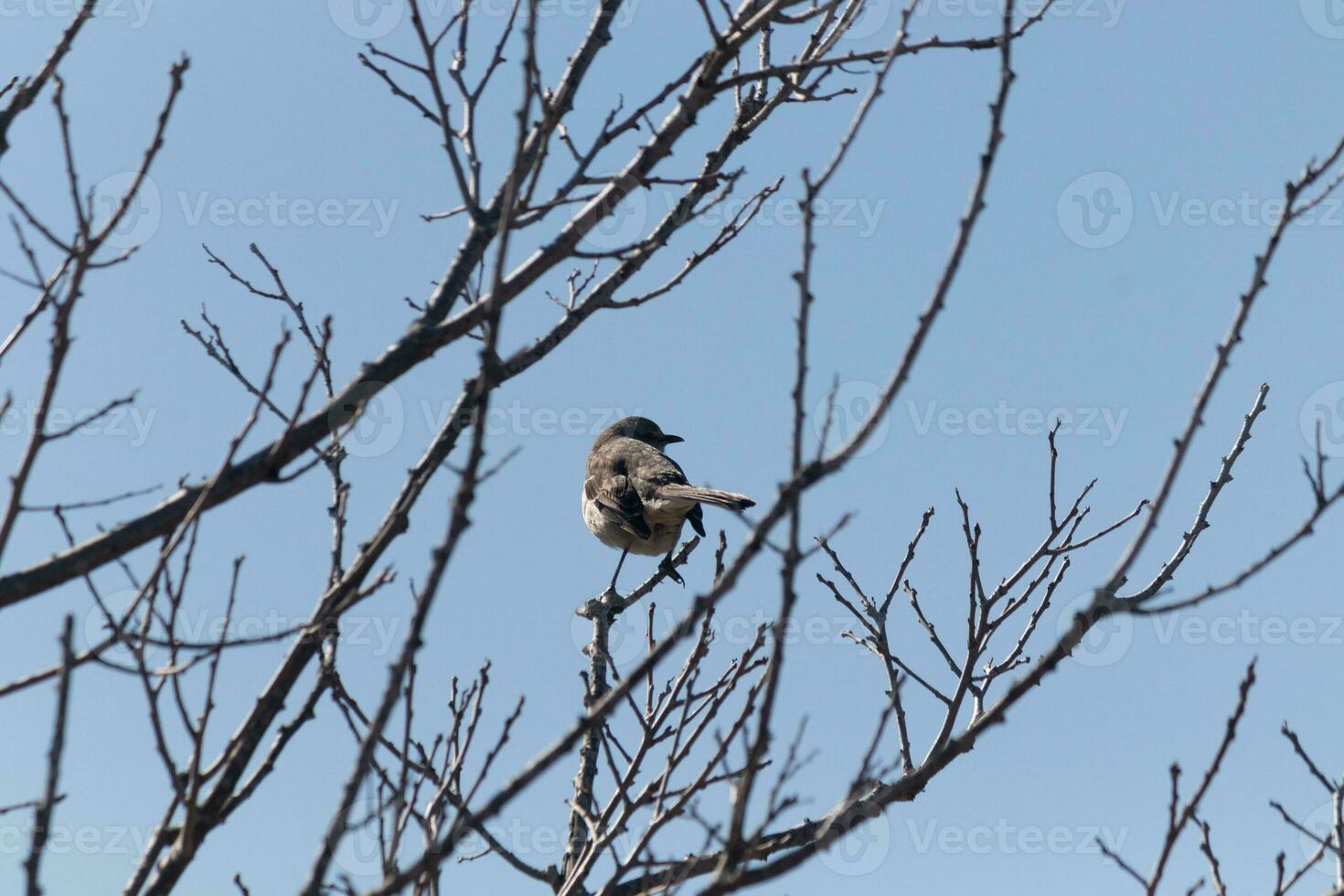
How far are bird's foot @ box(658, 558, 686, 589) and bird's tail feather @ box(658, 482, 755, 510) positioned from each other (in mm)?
539

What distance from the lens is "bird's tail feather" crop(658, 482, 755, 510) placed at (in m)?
8.00

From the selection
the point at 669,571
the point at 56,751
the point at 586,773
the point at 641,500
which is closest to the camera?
the point at 56,751

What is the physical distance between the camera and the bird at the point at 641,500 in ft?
29.2

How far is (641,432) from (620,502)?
6.22 ft

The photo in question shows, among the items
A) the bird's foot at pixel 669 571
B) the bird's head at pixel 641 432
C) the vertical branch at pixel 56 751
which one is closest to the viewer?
the vertical branch at pixel 56 751

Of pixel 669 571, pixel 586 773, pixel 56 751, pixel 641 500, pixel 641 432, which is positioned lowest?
pixel 56 751

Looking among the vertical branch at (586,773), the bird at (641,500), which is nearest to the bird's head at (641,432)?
the bird at (641,500)

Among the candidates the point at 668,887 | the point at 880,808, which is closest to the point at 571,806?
the point at 668,887

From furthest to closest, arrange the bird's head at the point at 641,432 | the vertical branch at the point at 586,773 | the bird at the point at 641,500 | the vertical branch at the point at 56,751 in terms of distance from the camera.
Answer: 1. the bird's head at the point at 641,432
2. the bird at the point at 641,500
3. the vertical branch at the point at 586,773
4. the vertical branch at the point at 56,751

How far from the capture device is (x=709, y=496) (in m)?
8.38

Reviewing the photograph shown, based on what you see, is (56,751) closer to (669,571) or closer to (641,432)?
(669,571)

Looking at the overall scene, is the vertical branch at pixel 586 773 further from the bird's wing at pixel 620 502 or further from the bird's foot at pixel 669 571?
the bird's wing at pixel 620 502

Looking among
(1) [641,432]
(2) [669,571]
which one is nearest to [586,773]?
(2) [669,571]

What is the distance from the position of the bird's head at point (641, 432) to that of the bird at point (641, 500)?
20.3 inches
